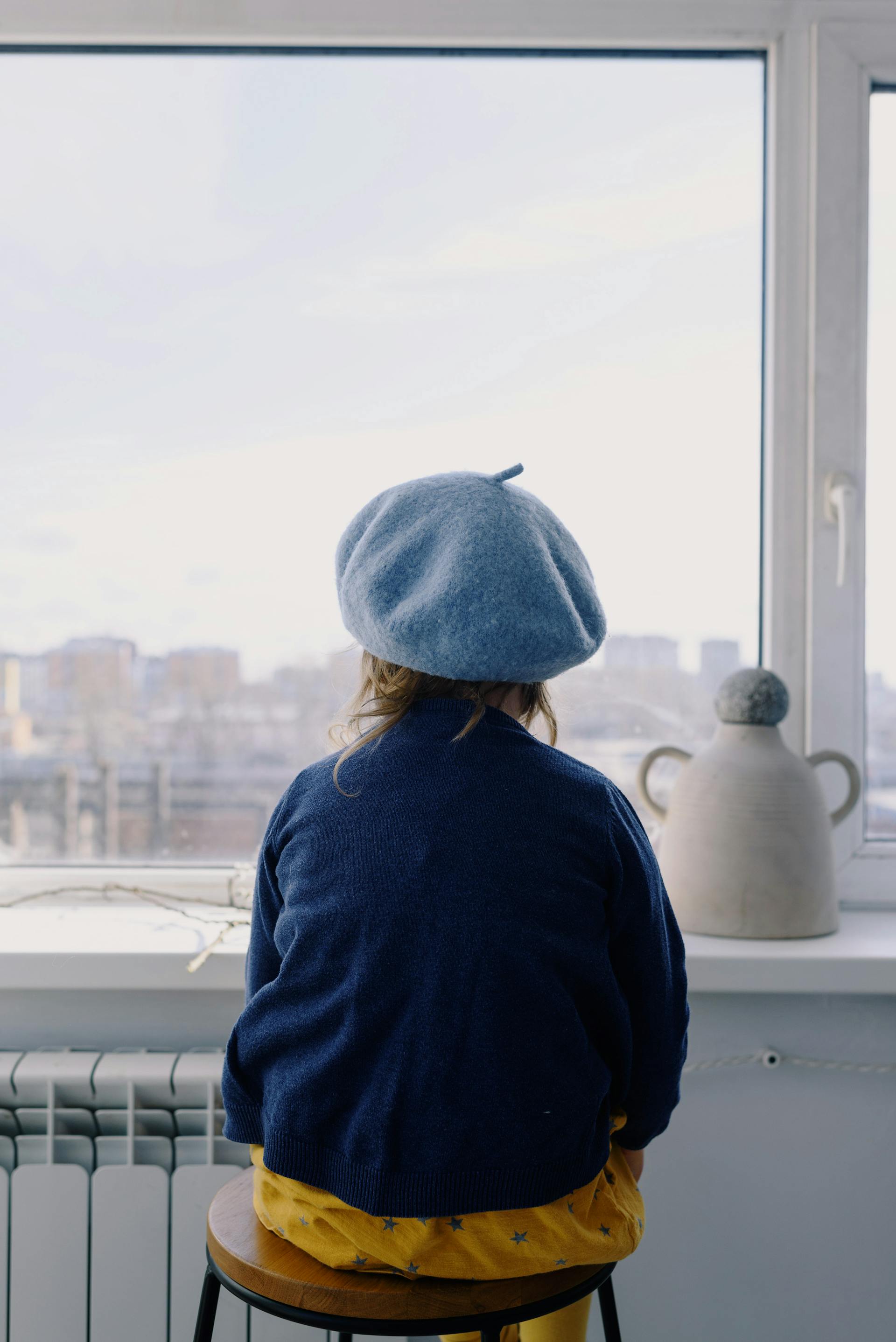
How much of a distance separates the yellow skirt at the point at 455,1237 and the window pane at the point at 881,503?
0.83m

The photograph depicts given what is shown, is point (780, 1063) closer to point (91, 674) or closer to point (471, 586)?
point (471, 586)

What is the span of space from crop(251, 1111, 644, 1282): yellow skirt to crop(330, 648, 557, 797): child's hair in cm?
32

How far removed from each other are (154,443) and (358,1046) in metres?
0.99

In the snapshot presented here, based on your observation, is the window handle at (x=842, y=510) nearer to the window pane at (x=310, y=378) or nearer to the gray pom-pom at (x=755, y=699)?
the window pane at (x=310, y=378)

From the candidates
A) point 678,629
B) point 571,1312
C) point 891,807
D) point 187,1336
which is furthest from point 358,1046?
point 891,807

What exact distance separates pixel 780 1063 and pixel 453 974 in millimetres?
717

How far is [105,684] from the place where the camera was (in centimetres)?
145

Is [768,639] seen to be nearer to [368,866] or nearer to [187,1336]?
[368,866]

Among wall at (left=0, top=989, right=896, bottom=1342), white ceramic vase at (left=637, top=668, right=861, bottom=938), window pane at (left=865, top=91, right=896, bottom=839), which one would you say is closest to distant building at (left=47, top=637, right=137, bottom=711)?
wall at (left=0, top=989, right=896, bottom=1342)

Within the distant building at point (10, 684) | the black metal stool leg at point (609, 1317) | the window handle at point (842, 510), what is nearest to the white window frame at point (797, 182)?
the window handle at point (842, 510)

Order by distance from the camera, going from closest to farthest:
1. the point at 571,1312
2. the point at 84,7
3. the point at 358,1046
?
the point at 358,1046 < the point at 571,1312 < the point at 84,7

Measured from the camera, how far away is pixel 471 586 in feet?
2.35

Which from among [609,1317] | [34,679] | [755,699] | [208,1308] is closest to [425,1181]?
[208,1308]

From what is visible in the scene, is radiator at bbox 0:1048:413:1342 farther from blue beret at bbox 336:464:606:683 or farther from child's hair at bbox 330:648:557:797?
blue beret at bbox 336:464:606:683
